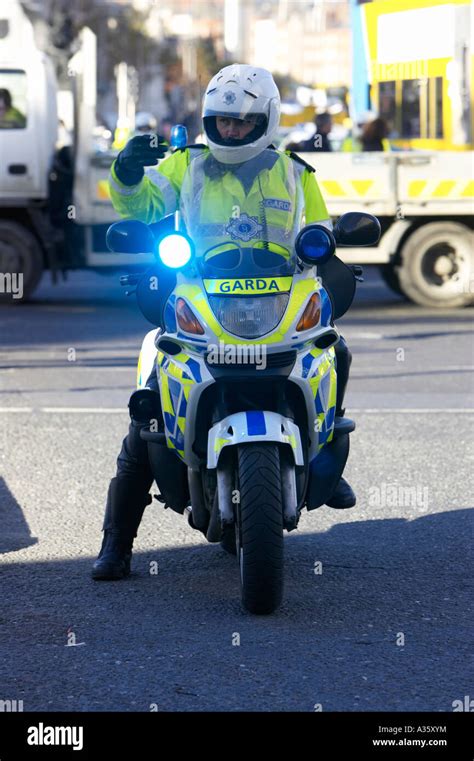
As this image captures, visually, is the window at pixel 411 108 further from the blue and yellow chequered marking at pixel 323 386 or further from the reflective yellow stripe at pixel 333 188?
the blue and yellow chequered marking at pixel 323 386

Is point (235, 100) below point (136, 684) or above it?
above

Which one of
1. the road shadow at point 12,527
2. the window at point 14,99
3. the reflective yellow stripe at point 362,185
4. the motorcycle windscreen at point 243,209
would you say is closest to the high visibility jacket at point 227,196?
the motorcycle windscreen at point 243,209

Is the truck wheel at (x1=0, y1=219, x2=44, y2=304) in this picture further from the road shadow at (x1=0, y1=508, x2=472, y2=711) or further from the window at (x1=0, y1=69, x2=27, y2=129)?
the road shadow at (x1=0, y1=508, x2=472, y2=711)

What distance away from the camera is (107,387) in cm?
1073

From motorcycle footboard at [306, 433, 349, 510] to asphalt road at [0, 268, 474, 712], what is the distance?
340 millimetres

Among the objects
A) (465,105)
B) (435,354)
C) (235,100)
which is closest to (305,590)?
(235,100)

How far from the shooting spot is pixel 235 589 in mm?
5578

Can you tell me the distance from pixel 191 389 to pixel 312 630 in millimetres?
866

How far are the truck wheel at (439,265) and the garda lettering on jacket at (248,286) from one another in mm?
11154
